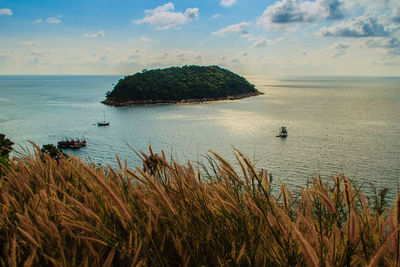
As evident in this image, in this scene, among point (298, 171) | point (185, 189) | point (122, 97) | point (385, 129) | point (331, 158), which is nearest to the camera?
point (185, 189)

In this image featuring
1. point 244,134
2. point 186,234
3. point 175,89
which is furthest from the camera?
point 175,89

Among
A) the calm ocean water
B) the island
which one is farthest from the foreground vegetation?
the island

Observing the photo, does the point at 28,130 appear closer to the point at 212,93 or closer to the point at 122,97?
the point at 122,97

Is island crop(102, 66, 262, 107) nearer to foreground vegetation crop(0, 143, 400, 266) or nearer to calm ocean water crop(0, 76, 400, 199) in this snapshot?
calm ocean water crop(0, 76, 400, 199)

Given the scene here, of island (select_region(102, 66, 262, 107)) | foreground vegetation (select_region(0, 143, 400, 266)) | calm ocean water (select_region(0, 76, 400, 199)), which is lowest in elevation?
calm ocean water (select_region(0, 76, 400, 199))

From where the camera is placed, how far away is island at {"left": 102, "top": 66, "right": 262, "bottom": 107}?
4732 inches

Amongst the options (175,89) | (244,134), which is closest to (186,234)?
(244,134)

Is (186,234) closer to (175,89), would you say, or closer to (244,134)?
(244,134)

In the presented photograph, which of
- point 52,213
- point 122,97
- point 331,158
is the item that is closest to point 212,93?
point 122,97

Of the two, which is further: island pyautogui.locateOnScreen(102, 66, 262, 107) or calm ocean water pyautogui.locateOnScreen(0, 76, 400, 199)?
island pyautogui.locateOnScreen(102, 66, 262, 107)

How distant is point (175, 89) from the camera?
12850 cm

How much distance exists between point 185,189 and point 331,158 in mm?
50716

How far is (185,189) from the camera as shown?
235 centimetres

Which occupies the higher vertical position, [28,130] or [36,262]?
[36,262]
